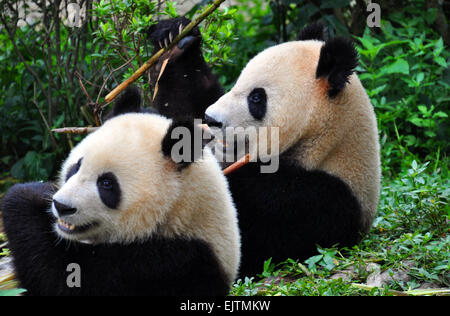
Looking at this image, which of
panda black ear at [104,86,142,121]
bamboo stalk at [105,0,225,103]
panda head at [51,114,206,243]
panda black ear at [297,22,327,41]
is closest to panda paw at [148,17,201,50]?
bamboo stalk at [105,0,225,103]

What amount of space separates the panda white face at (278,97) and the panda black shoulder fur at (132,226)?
103 cm

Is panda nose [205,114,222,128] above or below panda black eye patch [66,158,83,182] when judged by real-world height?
above

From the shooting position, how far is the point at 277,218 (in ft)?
15.1

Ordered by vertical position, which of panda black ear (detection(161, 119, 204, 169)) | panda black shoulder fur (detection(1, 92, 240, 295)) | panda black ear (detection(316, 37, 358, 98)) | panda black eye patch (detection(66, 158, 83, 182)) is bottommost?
panda black shoulder fur (detection(1, 92, 240, 295))

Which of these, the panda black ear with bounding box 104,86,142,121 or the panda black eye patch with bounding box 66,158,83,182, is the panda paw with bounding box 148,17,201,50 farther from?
the panda black eye patch with bounding box 66,158,83,182

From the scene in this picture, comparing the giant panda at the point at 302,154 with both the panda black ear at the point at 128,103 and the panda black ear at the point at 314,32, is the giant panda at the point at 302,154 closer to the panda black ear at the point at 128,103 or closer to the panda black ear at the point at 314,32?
the panda black ear at the point at 314,32

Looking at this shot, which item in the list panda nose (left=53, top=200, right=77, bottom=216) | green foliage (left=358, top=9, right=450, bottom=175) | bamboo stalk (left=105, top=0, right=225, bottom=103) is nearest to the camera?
panda nose (left=53, top=200, right=77, bottom=216)

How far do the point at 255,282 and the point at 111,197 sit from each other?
4.91 ft

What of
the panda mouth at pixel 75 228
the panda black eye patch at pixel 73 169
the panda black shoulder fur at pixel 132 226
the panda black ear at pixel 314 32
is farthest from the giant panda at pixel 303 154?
the panda mouth at pixel 75 228

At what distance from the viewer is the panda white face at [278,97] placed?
4500mm

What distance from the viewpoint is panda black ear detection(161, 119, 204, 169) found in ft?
11.0

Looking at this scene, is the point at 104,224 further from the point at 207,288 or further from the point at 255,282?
the point at 255,282

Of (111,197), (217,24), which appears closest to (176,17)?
(217,24)

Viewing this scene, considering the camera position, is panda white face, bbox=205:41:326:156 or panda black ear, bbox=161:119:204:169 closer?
panda black ear, bbox=161:119:204:169
